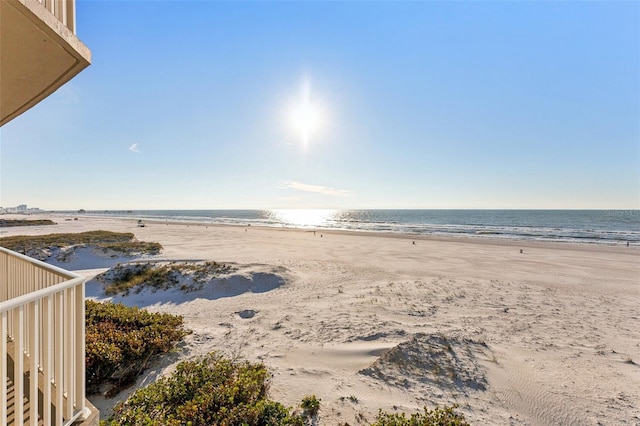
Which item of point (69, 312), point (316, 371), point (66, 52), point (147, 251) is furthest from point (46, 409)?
point (147, 251)

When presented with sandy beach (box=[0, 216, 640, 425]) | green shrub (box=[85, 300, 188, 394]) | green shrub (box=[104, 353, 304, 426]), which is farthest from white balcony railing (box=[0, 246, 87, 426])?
sandy beach (box=[0, 216, 640, 425])

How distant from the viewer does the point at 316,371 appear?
5.14 meters

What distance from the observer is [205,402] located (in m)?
3.64

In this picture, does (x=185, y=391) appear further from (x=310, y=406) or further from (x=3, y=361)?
(x=3, y=361)

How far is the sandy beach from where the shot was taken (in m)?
4.38

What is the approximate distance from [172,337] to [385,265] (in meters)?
11.3

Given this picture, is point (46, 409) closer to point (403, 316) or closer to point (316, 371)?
point (316, 371)

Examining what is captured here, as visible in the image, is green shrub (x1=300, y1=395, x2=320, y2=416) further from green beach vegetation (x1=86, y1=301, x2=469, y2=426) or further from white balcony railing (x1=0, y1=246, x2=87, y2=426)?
white balcony railing (x1=0, y1=246, x2=87, y2=426)

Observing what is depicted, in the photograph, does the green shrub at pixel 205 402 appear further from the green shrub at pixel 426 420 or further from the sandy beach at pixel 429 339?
the green shrub at pixel 426 420

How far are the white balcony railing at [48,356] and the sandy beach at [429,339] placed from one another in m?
1.77

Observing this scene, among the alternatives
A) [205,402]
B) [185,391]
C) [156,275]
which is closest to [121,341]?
[185,391]

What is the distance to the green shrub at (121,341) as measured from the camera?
463cm

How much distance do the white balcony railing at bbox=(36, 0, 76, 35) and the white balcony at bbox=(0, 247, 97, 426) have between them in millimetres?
2614

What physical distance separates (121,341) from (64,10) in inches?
200
